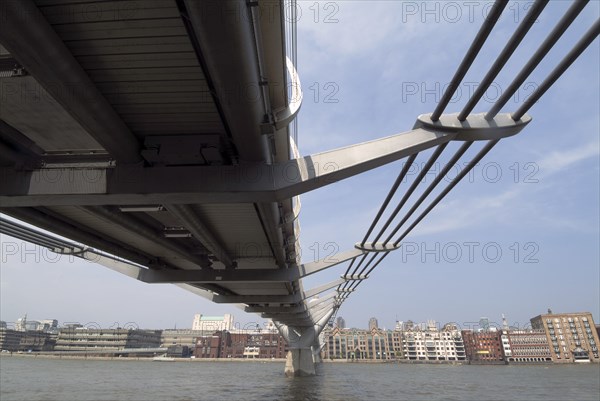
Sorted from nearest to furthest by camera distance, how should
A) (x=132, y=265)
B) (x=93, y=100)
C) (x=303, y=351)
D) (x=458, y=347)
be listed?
(x=93, y=100)
(x=132, y=265)
(x=303, y=351)
(x=458, y=347)

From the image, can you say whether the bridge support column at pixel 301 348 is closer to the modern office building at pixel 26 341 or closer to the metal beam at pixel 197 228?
the metal beam at pixel 197 228

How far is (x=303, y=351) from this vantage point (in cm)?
5256

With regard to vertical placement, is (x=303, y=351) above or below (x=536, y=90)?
below

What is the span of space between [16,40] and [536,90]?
6107mm

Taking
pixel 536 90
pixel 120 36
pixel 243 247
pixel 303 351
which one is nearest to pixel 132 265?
pixel 243 247

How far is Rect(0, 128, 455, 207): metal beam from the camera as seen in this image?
283 inches

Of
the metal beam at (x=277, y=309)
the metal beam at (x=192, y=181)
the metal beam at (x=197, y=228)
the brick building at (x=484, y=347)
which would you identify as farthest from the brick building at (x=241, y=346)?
the metal beam at (x=192, y=181)

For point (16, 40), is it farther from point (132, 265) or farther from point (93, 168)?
point (132, 265)

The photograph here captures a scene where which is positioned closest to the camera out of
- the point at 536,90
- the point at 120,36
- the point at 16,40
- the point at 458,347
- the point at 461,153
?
the point at 16,40

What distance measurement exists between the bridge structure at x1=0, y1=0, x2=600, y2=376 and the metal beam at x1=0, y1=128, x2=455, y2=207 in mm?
22

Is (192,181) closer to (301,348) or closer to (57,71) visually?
(57,71)

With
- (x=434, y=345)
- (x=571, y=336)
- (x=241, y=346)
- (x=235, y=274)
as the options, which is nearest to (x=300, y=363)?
(x=235, y=274)

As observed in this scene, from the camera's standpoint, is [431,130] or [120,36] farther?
[431,130]

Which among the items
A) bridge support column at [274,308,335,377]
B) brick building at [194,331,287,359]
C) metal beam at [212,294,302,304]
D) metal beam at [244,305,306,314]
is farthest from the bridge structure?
brick building at [194,331,287,359]
